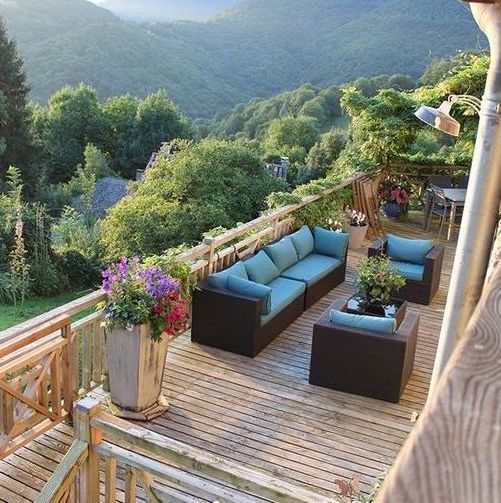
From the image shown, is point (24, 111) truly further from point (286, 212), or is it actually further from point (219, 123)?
point (219, 123)

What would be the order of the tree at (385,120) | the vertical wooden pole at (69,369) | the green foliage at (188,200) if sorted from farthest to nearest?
the green foliage at (188,200), the tree at (385,120), the vertical wooden pole at (69,369)

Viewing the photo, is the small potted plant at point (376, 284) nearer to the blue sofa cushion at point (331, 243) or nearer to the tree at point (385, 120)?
the blue sofa cushion at point (331, 243)

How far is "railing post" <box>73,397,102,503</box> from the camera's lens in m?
2.80

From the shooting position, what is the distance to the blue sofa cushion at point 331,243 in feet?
25.5

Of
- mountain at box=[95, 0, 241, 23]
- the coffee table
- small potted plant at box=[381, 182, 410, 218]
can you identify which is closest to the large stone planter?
the coffee table

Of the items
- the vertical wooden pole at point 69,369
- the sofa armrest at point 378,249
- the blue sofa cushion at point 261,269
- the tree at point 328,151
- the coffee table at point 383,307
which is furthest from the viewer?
the tree at point 328,151

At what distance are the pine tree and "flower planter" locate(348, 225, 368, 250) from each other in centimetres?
1929

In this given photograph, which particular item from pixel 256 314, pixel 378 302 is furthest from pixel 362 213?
pixel 256 314

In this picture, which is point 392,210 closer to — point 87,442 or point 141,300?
point 141,300

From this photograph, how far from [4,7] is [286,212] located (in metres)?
54.2

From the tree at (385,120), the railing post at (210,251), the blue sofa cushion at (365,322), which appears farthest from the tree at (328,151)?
the blue sofa cushion at (365,322)

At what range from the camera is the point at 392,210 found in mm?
11641

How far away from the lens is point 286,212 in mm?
7988

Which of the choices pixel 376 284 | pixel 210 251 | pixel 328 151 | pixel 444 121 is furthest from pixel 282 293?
pixel 328 151
